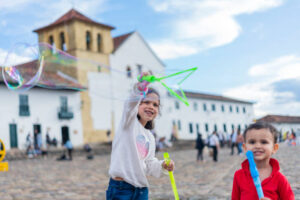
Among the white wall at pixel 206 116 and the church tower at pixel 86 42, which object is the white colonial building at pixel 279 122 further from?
the white wall at pixel 206 116

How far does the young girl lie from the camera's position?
3.42 metres

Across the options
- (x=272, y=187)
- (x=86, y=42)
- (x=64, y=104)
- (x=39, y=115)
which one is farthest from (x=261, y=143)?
(x=86, y=42)

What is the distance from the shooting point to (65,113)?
36719 millimetres

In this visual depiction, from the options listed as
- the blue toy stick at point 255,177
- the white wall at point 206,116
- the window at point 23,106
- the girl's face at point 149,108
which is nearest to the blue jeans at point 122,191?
the girl's face at point 149,108

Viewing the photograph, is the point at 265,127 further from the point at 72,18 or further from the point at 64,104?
the point at 72,18

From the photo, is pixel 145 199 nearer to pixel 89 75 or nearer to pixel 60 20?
pixel 89 75

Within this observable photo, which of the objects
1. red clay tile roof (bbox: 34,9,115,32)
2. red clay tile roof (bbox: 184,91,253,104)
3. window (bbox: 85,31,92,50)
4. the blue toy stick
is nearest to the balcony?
window (bbox: 85,31,92,50)

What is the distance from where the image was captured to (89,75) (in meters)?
4.72

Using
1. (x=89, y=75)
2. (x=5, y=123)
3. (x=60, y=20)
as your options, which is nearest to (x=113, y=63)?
(x=60, y=20)

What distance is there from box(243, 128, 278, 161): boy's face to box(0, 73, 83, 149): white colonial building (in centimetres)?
2944

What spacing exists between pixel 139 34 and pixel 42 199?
39.3m

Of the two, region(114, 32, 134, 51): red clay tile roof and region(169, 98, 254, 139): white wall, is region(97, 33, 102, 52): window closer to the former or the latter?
region(114, 32, 134, 51): red clay tile roof

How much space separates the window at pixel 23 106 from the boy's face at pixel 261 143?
3220 cm

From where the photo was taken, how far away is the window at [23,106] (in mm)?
33263
